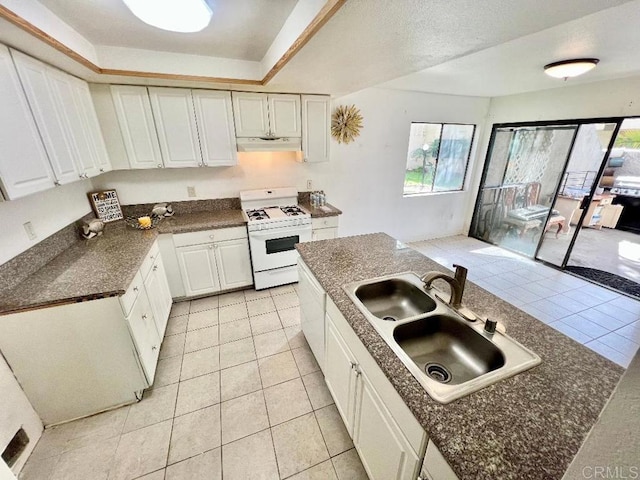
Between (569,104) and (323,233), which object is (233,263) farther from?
(569,104)

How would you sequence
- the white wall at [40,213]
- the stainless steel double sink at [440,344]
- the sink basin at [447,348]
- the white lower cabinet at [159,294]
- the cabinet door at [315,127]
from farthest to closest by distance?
the cabinet door at [315,127] < the white lower cabinet at [159,294] < the white wall at [40,213] < the sink basin at [447,348] < the stainless steel double sink at [440,344]

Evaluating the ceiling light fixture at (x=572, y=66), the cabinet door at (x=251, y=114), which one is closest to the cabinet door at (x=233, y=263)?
the cabinet door at (x=251, y=114)

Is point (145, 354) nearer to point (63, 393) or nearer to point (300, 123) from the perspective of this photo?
point (63, 393)

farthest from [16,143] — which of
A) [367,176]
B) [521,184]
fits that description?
[521,184]

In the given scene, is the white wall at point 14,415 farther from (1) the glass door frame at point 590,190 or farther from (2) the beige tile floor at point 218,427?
(1) the glass door frame at point 590,190

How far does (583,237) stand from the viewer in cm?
491

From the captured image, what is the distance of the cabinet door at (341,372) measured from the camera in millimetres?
1369

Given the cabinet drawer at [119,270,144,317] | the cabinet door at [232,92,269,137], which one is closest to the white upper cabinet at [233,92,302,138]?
the cabinet door at [232,92,269,137]

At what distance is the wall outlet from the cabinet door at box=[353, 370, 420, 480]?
2311mm

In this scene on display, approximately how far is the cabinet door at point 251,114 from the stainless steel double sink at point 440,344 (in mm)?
2096

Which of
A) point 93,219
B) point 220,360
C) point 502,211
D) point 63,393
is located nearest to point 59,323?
point 63,393

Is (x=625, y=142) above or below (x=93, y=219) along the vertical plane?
above

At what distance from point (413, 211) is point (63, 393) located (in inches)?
177

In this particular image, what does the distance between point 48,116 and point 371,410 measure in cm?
258
